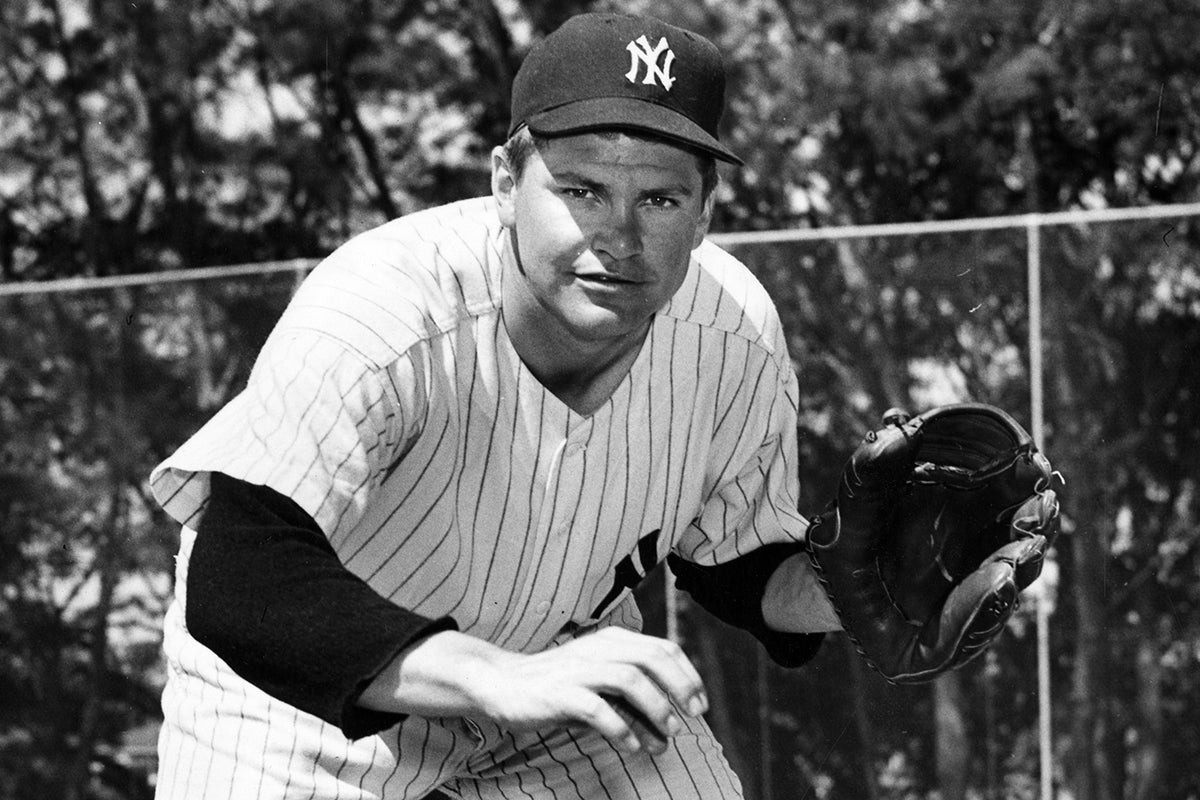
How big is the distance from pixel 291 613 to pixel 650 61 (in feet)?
2.76

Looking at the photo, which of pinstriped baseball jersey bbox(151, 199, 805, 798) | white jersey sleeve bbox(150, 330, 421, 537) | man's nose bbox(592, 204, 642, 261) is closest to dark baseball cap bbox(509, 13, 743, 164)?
man's nose bbox(592, 204, 642, 261)

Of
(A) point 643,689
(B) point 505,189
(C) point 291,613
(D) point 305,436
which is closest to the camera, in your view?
(A) point 643,689

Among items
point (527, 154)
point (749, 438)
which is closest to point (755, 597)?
point (749, 438)

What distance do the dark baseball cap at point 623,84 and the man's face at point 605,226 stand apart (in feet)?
0.09

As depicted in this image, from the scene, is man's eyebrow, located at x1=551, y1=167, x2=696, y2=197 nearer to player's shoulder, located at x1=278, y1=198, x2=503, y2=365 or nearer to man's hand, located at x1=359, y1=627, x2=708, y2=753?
player's shoulder, located at x1=278, y1=198, x2=503, y2=365

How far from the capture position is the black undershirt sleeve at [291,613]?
1.90m

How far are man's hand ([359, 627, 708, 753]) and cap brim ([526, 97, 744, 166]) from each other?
0.68m

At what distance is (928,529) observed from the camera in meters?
2.56

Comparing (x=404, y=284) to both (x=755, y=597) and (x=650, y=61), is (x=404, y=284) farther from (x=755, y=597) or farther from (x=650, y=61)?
(x=755, y=597)

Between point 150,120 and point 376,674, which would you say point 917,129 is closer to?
point 150,120

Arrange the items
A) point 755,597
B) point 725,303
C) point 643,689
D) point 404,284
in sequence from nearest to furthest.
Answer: point 643,689 → point 404,284 → point 725,303 → point 755,597

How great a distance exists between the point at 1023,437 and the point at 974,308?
1848mm

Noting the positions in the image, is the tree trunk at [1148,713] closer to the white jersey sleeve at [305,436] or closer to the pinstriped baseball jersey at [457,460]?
the pinstriped baseball jersey at [457,460]

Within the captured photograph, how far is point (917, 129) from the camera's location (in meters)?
6.22
